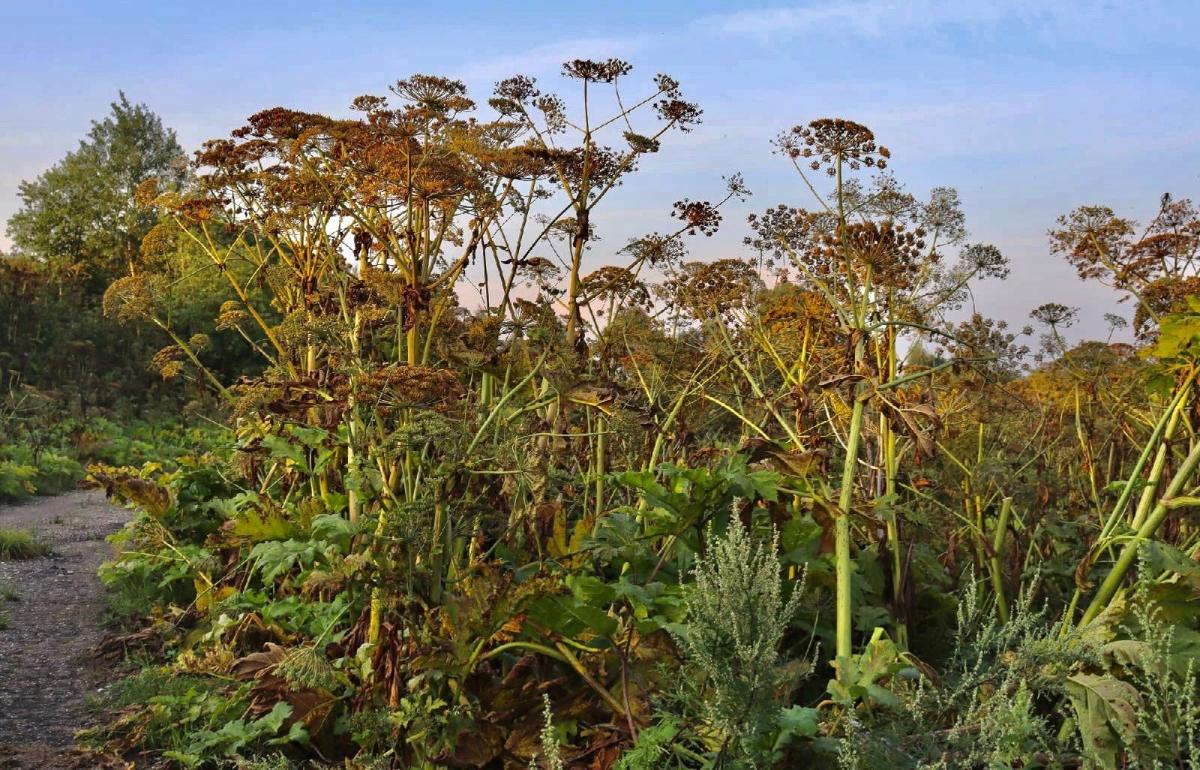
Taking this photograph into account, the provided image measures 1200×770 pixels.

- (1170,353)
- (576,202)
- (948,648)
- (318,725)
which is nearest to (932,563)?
(948,648)

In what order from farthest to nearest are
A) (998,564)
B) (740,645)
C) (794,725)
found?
(998,564) < (794,725) < (740,645)

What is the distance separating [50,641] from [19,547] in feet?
10.2

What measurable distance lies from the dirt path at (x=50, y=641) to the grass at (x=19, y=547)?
4.8 inches

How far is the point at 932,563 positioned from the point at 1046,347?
3154 millimetres

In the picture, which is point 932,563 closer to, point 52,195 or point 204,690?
point 204,690

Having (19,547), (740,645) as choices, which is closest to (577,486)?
(740,645)

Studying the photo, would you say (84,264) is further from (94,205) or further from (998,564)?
(998,564)

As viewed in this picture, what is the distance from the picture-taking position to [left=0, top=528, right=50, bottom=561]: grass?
30.6 feet

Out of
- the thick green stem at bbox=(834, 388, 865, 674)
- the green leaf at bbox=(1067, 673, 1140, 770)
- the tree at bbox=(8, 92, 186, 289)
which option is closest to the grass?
the thick green stem at bbox=(834, 388, 865, 674)

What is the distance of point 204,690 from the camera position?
5234mm

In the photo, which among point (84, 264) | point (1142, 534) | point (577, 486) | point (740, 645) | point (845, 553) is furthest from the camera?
point (84, 264)

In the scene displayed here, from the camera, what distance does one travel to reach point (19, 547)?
30.9 feet

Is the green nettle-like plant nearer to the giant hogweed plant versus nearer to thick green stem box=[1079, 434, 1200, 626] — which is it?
the giant hogweed plant

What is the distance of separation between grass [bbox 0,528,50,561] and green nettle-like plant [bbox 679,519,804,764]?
8151 millimetres
